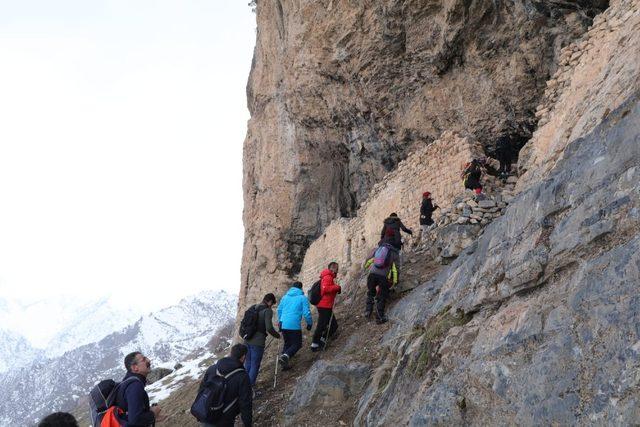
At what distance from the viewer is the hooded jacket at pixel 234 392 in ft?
17.9

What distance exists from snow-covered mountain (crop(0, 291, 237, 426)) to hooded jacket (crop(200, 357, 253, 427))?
9894 centimetres

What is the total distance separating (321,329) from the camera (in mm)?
8234

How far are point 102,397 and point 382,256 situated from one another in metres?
4.58

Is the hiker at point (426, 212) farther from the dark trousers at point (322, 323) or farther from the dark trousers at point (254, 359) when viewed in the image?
the dark trousers at point (254, 359)

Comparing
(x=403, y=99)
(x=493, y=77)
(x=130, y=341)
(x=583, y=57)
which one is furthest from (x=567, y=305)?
(x=130, y=341)

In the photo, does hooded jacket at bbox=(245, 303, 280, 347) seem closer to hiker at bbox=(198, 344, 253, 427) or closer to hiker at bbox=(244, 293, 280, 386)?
hiker at bbox=(244, 293, 280, 386)

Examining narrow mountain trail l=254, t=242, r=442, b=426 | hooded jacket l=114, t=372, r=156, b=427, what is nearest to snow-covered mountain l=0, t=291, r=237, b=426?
narrow mountain trail l=254, t=242, r=442, b=426

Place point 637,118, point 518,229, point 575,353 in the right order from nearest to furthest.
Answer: point 575,353 → point 637,118 → point 518,229

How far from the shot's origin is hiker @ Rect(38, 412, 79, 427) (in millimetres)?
3914

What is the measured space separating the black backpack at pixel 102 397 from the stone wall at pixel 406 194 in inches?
312

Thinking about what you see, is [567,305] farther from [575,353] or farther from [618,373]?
[618,373]

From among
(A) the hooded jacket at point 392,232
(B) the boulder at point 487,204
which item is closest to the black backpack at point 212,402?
(A) the hooded jacket at point 392,232

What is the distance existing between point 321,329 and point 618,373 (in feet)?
17.8

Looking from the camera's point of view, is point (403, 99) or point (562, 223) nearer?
point (562, 223)
